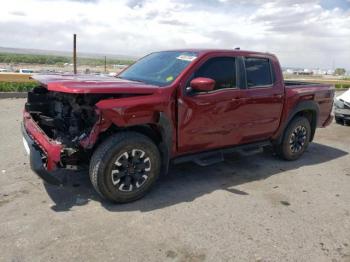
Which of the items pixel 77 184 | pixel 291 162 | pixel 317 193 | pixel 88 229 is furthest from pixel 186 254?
pixel 291 162

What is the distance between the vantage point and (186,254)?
316cm

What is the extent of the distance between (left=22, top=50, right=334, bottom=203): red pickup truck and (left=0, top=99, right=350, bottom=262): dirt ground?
0.36 m

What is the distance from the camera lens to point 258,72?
538 cm


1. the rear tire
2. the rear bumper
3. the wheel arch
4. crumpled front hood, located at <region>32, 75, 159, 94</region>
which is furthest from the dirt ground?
the rear bumper

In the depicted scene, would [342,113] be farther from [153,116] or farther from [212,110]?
[153,116]

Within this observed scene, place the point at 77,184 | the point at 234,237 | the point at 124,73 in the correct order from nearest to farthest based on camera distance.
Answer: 1. the point at 234,237
2. the point at 77,184
3. the point at 124,73

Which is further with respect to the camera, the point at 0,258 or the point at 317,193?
the point at 317,193

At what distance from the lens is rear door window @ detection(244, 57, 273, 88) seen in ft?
17.0

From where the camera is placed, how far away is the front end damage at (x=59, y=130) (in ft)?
12.3

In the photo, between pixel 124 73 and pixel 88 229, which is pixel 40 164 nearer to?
pixel 88 229

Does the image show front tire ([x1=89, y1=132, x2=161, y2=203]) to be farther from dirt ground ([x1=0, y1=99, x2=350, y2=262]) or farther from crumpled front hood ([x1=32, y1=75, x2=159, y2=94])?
crumpled front hood ([x1=32, y1=75, x2=159, y2=94])

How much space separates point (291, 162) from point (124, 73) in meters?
3.26

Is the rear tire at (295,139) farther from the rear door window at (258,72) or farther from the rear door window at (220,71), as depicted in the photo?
the rear door window at (220,71)

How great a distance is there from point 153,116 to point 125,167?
663 mm
